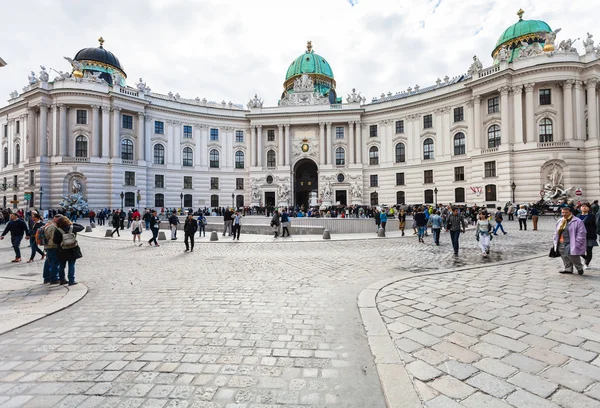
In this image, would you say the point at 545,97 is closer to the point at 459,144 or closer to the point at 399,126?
the point at 459,144

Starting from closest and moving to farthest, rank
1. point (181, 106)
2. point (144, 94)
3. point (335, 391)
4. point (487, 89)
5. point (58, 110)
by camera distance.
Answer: point (335, 391) < point (487, 89) < point (58, 110) < point (144, 94) < point (181, 106)

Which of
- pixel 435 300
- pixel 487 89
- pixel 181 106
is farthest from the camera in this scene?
pixel 181 106

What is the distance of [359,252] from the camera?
1241 cm

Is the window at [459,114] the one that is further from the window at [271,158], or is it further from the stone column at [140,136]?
the stone column at [140,136]

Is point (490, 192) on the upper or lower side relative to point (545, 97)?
lower

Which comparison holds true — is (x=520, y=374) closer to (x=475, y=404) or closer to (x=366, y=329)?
(x=475, y=404)

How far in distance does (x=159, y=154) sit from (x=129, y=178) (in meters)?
5.88

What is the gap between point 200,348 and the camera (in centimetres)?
378

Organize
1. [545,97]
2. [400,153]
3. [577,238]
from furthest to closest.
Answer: [400,153] < [545,97] < [577,238]

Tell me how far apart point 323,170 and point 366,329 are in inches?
1663

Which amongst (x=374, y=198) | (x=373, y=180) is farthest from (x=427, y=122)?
(x=374, y=198)

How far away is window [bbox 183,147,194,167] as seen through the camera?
4584 cm

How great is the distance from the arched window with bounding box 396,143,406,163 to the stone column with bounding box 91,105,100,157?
4147cm

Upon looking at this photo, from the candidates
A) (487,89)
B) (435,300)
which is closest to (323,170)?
(487,89)
